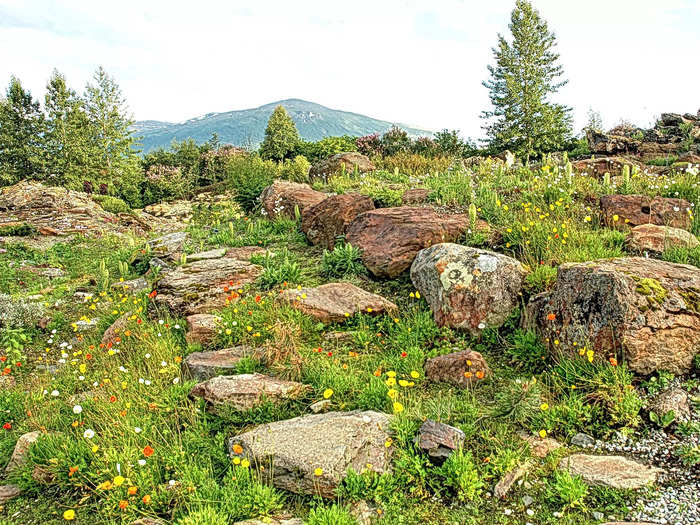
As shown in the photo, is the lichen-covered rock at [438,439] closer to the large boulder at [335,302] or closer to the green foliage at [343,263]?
the large boulder at [335,302]

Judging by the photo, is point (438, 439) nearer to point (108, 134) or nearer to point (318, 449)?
point (318, 449)

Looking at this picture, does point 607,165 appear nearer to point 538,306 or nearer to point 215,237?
point 538,306

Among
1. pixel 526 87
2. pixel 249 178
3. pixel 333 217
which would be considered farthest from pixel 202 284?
pixel 526 87

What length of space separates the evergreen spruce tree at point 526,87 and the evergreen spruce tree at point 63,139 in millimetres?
28884

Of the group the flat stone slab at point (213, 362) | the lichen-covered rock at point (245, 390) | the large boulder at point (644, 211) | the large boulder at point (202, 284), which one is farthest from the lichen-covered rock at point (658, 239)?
the large boulder at point (202, 284)

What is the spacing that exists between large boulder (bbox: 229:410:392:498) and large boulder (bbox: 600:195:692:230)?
4.97 m

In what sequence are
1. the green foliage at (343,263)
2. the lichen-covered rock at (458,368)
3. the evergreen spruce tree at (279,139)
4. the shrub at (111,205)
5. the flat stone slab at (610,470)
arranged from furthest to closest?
the evergreen spruce tree at (279,139) → the shrub at (111,205) → the green foliage at (343,263) → the lichen-covered rock at (458,368) → the flat stone slab at (610,470)

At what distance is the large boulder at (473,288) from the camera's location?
4.99 meters

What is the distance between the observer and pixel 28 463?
12.1ft

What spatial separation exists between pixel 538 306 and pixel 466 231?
214 cm

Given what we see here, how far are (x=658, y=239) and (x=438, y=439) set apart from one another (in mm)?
4257

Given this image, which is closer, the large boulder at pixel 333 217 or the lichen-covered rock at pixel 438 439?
the lichen-covered rock at pixel 438 439

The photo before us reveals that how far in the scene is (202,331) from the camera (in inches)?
213

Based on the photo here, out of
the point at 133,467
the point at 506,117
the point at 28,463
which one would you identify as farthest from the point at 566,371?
the point at 506,117
